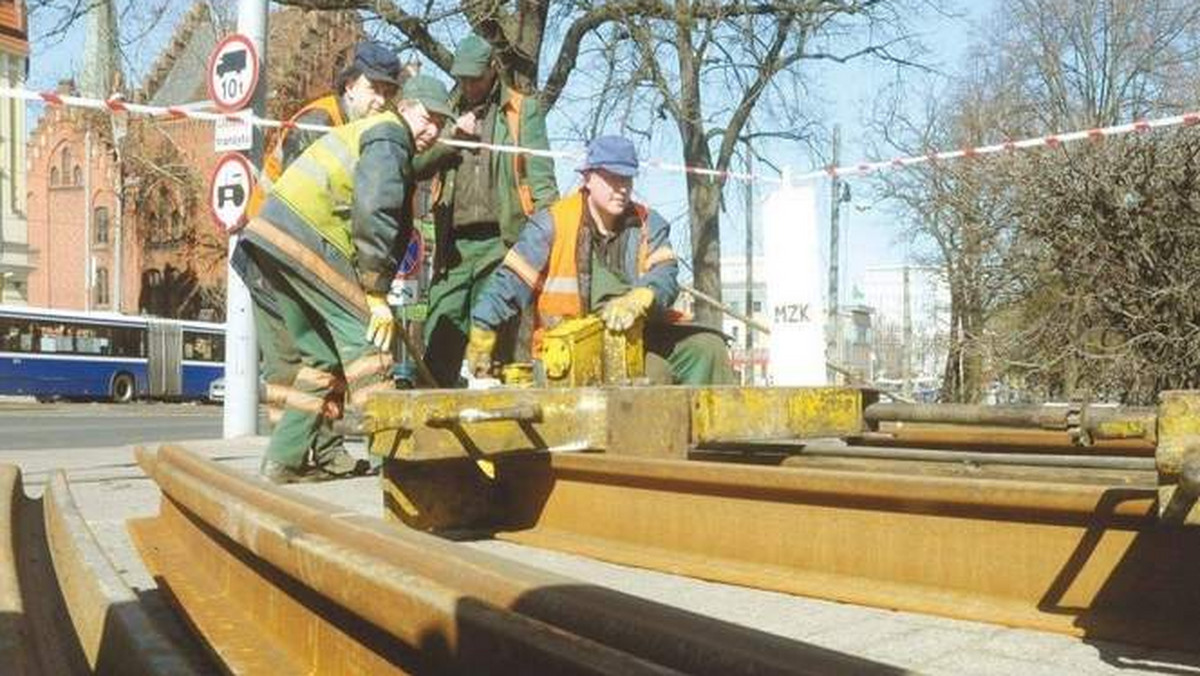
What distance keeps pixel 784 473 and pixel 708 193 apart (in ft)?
49.9

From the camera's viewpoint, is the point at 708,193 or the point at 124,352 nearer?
the point at 708,193

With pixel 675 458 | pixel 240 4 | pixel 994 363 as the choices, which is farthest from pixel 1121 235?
pixel 240 4

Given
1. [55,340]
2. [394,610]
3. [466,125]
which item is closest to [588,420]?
[394,610]

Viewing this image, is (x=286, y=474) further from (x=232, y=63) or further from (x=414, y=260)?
(x=232, y=63)

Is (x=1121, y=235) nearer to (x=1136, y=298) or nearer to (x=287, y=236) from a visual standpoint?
(x=1136, y=298)

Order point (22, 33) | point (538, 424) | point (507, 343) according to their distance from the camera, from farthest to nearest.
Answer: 1. point (22, 33)
2. point (507, 343)
3. point (538, 424)

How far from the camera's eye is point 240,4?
36.4ft

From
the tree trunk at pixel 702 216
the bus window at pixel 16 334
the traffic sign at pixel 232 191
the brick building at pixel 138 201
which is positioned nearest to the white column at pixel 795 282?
the traffic sign at pixel 232 191

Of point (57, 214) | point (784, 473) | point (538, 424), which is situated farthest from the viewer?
point (57, 214)

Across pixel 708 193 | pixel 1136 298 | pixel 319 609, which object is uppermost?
pixel 708 193

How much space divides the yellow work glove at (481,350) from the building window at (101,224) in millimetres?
56410

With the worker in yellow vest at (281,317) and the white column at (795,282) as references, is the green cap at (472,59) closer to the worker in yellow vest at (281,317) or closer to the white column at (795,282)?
the worker in yellow vest at (281,317)

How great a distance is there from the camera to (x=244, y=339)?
1073cm

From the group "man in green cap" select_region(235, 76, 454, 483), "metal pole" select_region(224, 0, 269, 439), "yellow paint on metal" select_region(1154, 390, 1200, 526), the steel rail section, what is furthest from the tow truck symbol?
"yellow paint on metal" select_region(1154, 390, 1200, 526)
